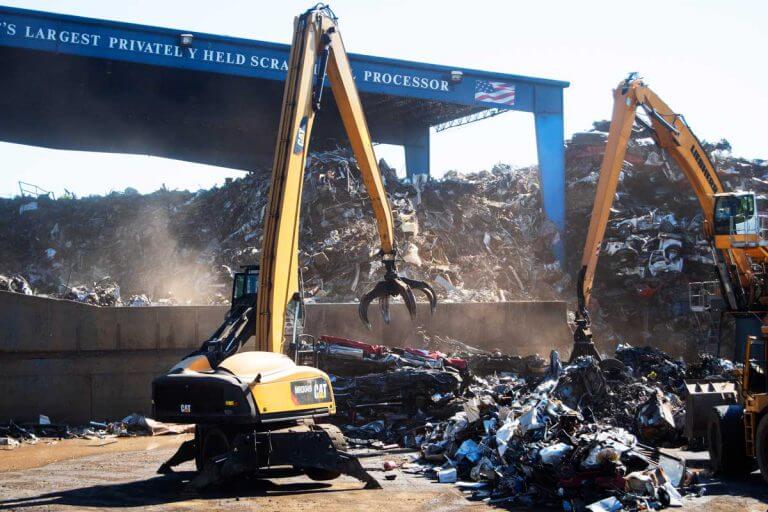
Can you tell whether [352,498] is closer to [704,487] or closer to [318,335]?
[704,487]

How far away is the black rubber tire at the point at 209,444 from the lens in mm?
10727

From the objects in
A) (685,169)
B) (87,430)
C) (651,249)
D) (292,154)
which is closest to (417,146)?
(651,249)

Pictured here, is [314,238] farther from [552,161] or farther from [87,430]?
[87,430]

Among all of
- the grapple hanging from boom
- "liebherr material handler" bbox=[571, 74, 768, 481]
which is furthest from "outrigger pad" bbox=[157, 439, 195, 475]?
"liebherr material handler" bbox=[571, 74, 768, 481]

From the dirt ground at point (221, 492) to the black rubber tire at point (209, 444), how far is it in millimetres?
394

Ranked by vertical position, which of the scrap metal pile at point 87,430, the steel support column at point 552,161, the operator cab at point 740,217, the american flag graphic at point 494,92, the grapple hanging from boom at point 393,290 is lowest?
the scrap metal pile at point 87,430

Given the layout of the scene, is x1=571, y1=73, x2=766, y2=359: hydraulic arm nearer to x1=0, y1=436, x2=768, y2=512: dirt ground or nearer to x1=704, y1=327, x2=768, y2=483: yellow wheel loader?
x1=704, y1=327, x2=768, y2=483: yellow wheel loader

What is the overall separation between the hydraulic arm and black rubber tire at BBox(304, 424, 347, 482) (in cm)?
868

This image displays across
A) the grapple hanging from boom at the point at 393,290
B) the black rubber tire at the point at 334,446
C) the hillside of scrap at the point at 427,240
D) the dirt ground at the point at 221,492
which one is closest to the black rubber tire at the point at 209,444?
the dirt ground at the point at 221,492

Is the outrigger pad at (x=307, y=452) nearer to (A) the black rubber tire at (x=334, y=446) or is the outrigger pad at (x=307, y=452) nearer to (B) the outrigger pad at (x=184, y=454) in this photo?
(A) the black rubber tire at (x=334, y=446)

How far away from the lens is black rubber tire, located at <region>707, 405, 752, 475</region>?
11.2 m

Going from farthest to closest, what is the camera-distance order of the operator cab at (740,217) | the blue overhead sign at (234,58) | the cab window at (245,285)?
the blue overhead sign at (234,58) < the operator cab at (740,217) < the cab window at (245,285)

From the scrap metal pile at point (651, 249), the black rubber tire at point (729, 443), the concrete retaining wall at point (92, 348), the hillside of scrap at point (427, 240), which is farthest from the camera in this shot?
the scrap metal pile at point (651, 249)

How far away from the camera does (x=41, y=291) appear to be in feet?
85.4
